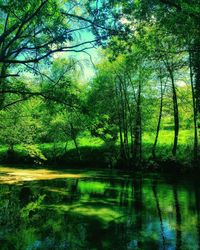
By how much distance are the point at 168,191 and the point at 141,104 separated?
15440 mm

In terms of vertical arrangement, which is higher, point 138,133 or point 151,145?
point 138,133

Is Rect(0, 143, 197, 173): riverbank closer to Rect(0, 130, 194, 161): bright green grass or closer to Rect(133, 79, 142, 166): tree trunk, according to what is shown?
Rect(0, 130, 194, 161): bright green grass

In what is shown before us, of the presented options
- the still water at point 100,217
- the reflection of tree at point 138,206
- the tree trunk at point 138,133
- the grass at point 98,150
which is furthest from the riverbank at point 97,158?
the still water at point 100,217

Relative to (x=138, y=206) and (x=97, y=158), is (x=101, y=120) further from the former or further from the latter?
(x=97, y=158)

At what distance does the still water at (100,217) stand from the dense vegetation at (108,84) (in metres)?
3.78

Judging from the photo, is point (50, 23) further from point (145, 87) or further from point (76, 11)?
point (145, 87)

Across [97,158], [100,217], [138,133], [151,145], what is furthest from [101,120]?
[97,158]

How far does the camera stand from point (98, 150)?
38.9m

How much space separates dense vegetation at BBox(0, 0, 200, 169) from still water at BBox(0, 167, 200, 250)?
12.4 feet

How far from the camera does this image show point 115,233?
10.2 m

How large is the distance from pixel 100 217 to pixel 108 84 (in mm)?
24583

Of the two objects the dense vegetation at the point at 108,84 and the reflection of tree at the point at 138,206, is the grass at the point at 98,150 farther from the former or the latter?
the reflection of tree at the point at 138,206

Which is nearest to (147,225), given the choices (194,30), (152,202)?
(152,202)

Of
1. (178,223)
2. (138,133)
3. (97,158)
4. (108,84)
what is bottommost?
(178,223)
